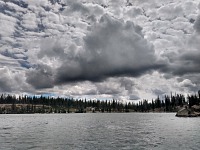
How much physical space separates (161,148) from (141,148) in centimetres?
329

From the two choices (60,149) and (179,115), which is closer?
(60,149)

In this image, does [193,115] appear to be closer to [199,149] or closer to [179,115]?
[179,115]

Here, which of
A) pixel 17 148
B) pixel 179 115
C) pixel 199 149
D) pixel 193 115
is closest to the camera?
pixel 199 149

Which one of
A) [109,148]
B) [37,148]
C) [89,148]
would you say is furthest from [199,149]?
[37,148]

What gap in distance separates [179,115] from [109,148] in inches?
5917

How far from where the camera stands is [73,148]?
38.9 metres

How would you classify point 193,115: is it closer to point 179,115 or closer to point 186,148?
point 179,115

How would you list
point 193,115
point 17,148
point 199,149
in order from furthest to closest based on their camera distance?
point 193,115, point 17,148, point 199,149

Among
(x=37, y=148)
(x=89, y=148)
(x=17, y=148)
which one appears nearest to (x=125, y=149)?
(x=89, y=148)

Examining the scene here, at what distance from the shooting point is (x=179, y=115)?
176000mm

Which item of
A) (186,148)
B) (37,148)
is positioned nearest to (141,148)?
(186,148)

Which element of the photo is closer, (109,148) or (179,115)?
(109,148)

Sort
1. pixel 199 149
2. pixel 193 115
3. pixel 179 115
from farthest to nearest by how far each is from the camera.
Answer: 1. pixel 179 115
2. pixel 193 115
3. pixel 199 149

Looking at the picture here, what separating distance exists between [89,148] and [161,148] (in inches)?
469
